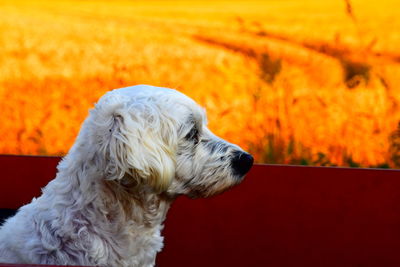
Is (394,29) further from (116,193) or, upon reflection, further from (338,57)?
(116,193)

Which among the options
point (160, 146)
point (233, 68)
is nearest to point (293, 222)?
point (160, 146)

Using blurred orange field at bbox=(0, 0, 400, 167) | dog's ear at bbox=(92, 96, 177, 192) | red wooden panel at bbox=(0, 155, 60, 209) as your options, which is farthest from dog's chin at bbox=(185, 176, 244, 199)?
blurred orange field at bbox=(0, 0, 400, 167)

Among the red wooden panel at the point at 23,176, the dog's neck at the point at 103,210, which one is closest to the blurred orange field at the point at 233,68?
the red wooden panel at the point at 23,176

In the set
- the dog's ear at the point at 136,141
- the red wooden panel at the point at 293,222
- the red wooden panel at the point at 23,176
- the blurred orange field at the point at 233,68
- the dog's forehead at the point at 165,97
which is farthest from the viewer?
the blurred orange field at the point at 233,68

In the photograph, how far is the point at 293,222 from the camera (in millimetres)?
2725

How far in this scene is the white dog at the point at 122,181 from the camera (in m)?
1.80

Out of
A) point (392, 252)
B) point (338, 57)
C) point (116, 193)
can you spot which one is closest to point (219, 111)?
point (338, 57)

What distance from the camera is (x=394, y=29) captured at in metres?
3.55

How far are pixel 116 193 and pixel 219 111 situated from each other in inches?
67.8

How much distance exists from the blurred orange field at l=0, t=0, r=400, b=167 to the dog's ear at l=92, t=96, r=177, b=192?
1.63m

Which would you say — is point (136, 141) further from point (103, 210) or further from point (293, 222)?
point (293, 222)

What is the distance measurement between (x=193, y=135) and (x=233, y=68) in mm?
1709

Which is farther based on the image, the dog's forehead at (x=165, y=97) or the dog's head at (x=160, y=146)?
the dog's forehead at (x=165, y=97)

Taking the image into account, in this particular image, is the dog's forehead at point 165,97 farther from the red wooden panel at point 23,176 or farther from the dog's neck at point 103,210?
the red wooden panel at point 23,176
